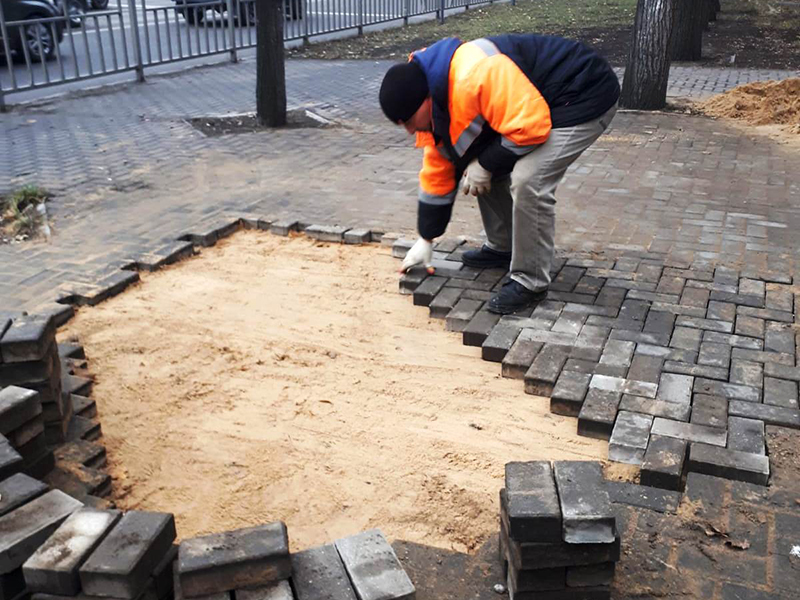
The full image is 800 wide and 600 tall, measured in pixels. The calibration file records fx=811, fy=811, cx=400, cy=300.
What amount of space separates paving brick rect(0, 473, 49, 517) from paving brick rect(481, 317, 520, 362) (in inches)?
87.2

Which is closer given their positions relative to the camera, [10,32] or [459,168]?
[459,168]

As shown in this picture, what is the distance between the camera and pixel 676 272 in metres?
4.98

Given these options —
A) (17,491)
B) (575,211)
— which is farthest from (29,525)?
(575,211)

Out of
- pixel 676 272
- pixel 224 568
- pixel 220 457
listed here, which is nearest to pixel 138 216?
pixel 220 457

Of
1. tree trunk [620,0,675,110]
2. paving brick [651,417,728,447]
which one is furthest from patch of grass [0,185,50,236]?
tree trunk [620,0,675,110]

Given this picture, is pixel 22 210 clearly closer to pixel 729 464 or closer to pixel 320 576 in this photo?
pixel 320 576

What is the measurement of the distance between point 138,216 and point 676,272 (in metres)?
3.92

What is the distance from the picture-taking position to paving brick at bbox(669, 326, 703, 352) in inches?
→ 159

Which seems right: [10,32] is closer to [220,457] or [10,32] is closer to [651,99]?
[651,99]

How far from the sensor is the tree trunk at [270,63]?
9016mm

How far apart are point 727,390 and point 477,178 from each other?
1.65m

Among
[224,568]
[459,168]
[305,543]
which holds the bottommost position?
[305,543]

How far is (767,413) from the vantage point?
3.44 m

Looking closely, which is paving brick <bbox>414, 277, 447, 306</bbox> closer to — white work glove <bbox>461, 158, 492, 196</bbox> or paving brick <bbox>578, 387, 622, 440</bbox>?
white work glove <bbox>461, 158, 492, 196</bbox>
